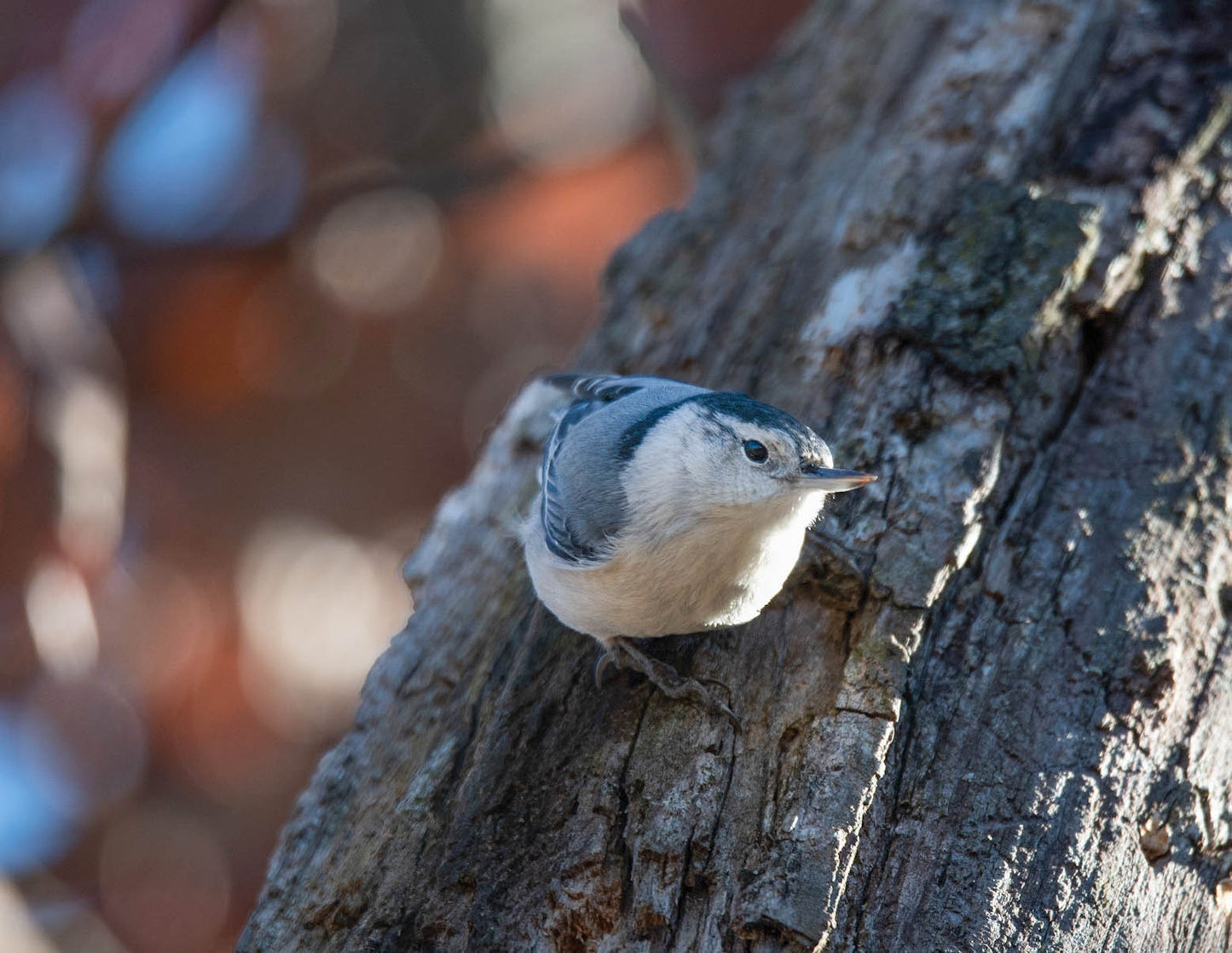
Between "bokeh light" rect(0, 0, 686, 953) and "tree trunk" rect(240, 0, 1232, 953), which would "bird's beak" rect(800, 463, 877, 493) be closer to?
"tree trunk" rect(240, 0, 1232, 953)

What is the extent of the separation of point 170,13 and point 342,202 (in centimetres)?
84

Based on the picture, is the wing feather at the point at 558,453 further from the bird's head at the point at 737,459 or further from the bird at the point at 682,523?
the bird's head at the point at 737,459

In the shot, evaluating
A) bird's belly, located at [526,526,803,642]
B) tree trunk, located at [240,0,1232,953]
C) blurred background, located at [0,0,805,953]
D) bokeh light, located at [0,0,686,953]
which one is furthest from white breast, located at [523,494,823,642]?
bokeh light, located at [0,0,686,953]

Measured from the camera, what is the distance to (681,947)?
4.32 feet

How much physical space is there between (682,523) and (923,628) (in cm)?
41

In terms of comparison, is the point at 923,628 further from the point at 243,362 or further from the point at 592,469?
the point at 243,362

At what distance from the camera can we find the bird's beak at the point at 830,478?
4.89ft

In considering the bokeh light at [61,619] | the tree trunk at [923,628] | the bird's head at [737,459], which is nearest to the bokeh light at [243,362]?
the bokeh light at [61,619]

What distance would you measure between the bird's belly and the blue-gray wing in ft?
0.18

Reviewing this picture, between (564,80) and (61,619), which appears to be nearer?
(61,619)

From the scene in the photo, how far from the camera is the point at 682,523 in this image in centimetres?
160

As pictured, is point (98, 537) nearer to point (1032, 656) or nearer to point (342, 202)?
point (342, 202)

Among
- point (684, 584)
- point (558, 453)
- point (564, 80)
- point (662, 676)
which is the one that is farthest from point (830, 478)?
point (564, 80)

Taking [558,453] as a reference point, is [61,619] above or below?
below
